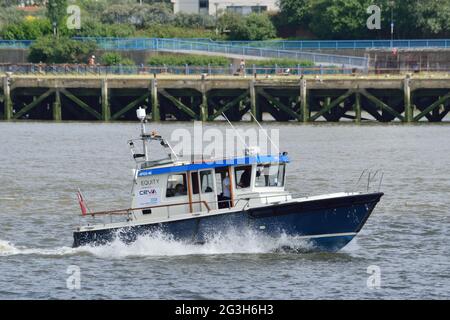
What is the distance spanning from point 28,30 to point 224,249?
86.7 metres

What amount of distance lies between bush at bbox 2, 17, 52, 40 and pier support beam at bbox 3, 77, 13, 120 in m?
33.3

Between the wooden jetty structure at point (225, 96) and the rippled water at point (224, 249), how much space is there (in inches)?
672

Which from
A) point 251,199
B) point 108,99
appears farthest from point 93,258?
point 108,99

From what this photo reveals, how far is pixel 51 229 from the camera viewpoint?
3769cm

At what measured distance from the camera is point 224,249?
106 feet

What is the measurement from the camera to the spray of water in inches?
1268

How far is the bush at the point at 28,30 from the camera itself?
116 m
